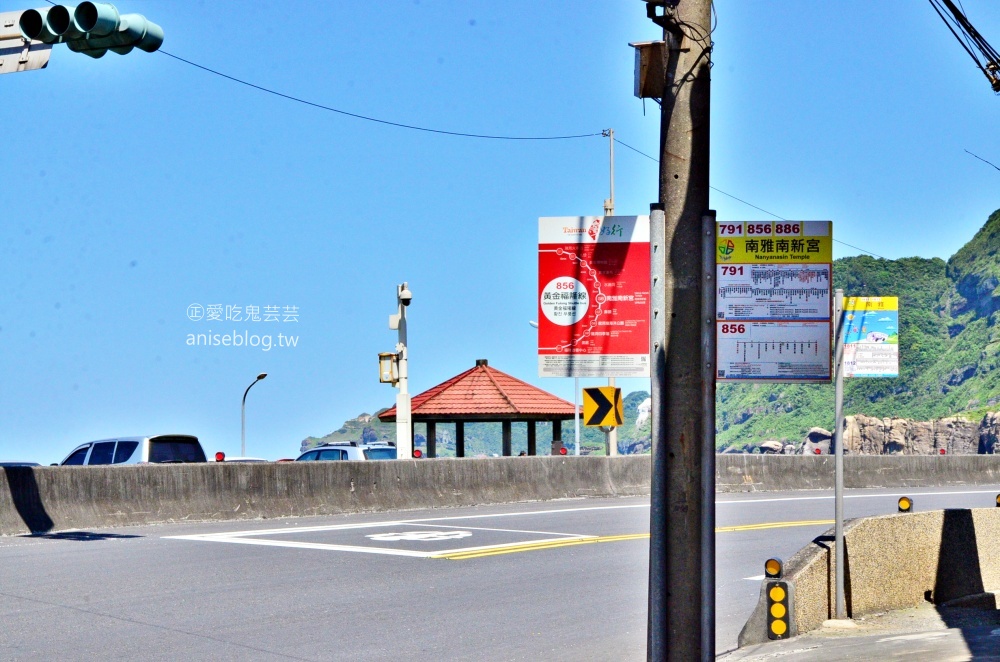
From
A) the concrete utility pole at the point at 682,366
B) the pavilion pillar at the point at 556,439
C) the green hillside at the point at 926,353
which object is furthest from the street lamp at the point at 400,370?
the green hillside at the point at 926,353

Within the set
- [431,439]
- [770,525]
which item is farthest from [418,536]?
[431,439]

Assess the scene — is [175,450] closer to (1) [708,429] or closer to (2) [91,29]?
(2) [91,29]

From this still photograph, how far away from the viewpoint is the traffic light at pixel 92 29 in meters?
11.6

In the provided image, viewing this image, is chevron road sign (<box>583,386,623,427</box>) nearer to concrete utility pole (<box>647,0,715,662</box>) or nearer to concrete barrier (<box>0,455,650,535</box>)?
concrete barrier (<box>0,455,650,535</box>)

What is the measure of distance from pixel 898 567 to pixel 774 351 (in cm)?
428

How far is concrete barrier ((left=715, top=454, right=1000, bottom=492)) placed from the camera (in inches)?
1223

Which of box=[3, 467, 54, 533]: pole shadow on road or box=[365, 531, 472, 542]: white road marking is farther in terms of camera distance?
box=[3, 467, 54, 533]: pole shadow on road

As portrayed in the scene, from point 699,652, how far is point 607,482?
21234mm

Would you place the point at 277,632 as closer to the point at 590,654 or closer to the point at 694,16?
the point at 590,654

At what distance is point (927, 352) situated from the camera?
174 metres

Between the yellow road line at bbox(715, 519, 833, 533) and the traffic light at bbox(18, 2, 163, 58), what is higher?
the traffic light at bbox(18, 2, 163, 58)

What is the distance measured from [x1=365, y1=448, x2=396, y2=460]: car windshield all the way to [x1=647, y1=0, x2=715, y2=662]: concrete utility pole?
21436mm

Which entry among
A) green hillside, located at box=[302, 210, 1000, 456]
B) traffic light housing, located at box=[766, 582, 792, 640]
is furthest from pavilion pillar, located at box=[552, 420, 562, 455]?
green hillside, located at box=[302, 210, 1000, 456]

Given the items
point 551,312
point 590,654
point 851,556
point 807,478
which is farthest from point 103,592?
point 807,478
